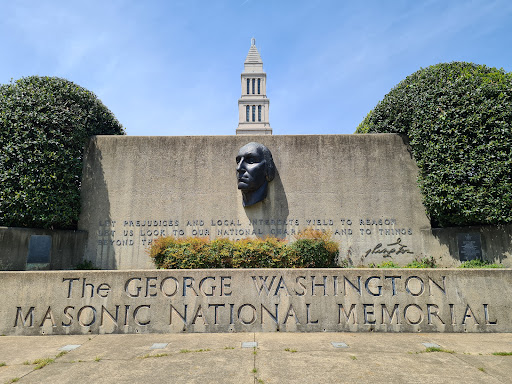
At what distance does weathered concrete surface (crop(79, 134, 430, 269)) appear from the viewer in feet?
33.5

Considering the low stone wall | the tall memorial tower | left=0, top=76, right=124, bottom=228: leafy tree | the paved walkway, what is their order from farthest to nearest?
1. the tall memorial tower
2. left=0, top=76, right=124, bottom=228: leafy tree
3. the low stone wall
4. the paved walkway

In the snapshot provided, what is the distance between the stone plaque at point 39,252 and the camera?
9.23 m

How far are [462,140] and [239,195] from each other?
6553 millimetres

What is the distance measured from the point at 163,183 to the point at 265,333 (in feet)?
20.8

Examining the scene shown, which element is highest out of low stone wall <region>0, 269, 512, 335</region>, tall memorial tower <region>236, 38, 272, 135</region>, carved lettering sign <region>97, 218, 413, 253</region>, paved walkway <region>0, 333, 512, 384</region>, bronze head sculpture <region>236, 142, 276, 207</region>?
tall memorial tower <region>236, 38, 272, 135</region>

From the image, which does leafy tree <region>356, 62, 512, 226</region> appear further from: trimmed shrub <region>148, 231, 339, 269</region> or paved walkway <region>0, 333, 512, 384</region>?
trimmed shrub <region>148, 231, 339, 269</region>

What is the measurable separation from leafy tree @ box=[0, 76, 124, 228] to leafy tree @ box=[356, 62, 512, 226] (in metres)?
10.4

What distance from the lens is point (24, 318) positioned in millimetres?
6074

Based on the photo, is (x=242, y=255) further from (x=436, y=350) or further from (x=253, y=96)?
→ (x=253, y=96)

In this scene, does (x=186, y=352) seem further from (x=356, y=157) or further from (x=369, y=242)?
(x=356, y=157)

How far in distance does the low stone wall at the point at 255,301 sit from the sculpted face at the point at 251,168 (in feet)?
13.6

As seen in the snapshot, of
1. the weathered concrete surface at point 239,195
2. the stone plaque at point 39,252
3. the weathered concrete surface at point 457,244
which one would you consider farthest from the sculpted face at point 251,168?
the stone plaque at point 39,252

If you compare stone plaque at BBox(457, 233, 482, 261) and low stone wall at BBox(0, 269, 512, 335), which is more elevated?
stone plaque at BBox(457, 233, 482, 261)

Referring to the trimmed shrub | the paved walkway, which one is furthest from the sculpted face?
the paved walkway
